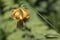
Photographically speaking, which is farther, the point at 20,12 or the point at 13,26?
the point at 13,26

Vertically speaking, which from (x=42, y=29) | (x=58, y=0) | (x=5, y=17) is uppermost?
(x=58, y=0)

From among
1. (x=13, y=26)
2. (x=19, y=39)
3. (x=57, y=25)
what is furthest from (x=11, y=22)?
(x=57, y=25)

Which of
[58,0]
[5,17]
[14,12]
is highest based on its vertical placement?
[58,0]

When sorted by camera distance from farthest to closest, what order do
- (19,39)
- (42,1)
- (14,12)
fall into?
(42,1) < (19,39) < (14,12)

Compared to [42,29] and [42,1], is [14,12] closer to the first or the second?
[42,29]

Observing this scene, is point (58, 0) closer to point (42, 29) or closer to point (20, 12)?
point (42, 29)

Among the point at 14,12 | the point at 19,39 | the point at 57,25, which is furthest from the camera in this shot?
the point at 57,25

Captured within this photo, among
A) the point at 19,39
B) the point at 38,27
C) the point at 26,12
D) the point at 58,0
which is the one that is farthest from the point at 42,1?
the point at 26,12

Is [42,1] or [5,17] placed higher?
[42,1]

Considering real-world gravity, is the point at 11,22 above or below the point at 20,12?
above
